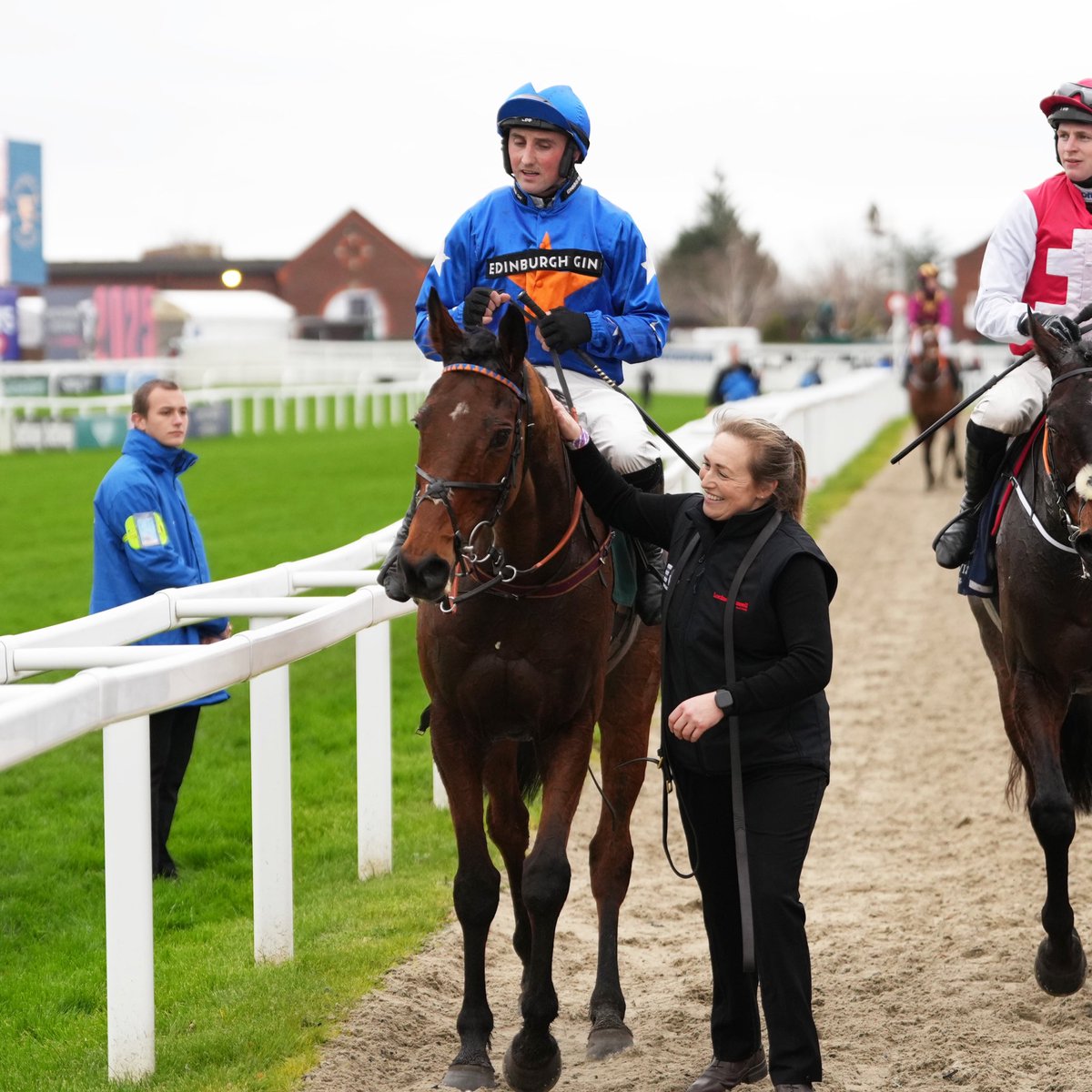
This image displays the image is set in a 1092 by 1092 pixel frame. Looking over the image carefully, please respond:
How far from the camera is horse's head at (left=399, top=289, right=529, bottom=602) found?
3.47m

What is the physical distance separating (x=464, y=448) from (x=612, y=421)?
103 centimetres

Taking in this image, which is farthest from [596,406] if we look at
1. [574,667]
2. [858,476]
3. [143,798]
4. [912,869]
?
[858,476]

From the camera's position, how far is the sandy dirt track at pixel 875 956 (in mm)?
4090

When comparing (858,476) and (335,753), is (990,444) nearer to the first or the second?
(335,753)

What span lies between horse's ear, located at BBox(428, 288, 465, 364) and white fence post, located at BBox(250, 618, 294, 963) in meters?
1.18

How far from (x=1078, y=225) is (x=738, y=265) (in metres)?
82.5

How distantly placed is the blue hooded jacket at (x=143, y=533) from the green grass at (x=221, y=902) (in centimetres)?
72

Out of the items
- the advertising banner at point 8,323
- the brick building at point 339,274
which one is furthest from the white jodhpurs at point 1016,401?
the brick building at point 339,274

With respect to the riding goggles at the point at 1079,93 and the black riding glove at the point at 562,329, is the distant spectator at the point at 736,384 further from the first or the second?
the black riding glove at the point at 562,329

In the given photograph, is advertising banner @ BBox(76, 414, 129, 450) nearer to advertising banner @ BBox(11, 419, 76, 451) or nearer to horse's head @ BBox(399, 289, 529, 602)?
advertising banner @ BBox(11, 419, 76, 451)

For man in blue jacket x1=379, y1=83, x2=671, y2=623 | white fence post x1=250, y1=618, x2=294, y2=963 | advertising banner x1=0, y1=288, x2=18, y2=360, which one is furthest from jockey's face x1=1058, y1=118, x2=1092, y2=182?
advertising banner x1=0, y1=288, x2=18, y2=360

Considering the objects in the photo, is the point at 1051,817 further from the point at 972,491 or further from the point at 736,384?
the point at 736,384

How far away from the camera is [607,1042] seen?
168 inches

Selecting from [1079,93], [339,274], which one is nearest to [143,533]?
[1079,93]
